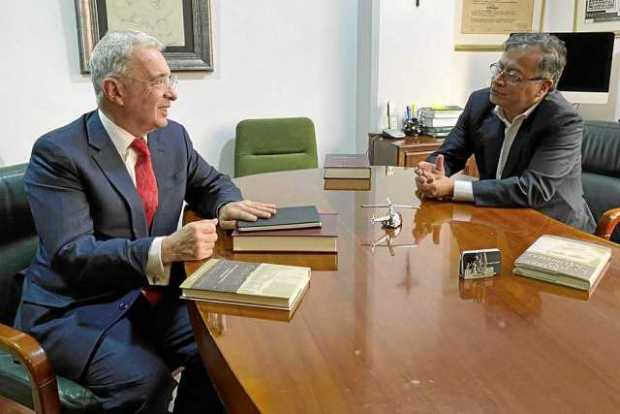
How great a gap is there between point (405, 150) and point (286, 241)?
6.45 ft

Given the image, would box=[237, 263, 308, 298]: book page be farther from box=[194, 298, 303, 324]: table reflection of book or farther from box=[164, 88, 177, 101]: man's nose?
box=[164, 88, 177, 101]: man's nose

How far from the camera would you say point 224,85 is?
3320 millimetres

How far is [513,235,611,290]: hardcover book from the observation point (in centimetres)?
117

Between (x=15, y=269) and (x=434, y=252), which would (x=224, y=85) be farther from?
(x=434, y=252)

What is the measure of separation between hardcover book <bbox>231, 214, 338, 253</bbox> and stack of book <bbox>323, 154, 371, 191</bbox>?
2.13 ft

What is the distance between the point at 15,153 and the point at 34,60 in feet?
1.62

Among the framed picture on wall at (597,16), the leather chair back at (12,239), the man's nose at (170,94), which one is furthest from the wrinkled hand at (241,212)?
the framed picture on wall at (597,16)

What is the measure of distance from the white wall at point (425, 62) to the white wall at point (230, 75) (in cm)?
25

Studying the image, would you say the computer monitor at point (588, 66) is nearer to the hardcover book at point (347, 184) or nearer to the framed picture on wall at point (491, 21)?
the framed picture on wall at point (491, 21)

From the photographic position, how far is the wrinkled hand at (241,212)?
1.49 metres

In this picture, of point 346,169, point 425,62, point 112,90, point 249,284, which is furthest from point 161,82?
point 425,62

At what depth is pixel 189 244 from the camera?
1.30m

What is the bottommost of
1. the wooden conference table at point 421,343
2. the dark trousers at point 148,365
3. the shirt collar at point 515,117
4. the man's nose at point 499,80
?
the dark trousers at point 148,365

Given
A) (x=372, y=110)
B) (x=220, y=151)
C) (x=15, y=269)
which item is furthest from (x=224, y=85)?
(x=15, y=269)
